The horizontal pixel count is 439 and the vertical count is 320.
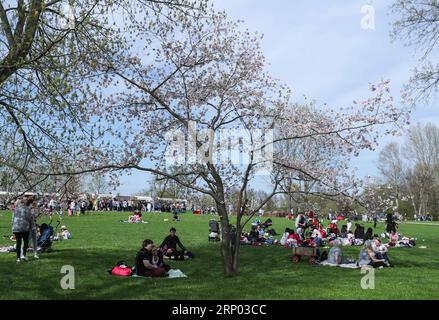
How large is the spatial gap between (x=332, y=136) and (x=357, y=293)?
5.41 metres

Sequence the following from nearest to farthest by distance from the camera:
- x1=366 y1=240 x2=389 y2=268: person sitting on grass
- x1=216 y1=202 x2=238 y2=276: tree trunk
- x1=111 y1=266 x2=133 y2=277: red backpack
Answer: x1=111 y1=266 x2=133 y2=277: red backpack < x1=216 y1=202 x2=238 y2=276: tree trunk < x1=366 y1=240 x2=389 y2=268: person sitting on grass

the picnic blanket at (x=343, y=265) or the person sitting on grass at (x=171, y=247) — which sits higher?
the person sitting on grass at (x=171, y=247)

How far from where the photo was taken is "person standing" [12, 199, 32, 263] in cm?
1382

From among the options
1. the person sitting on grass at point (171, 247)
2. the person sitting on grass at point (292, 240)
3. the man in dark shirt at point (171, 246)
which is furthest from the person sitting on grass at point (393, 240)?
the man in dark shirt at point (171, 246)

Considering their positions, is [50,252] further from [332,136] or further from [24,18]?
[332,136]

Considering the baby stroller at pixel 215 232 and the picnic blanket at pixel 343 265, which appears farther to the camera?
the baby stroller at pixel 215 232

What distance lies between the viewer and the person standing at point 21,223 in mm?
13820

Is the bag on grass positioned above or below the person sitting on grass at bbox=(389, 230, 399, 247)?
below

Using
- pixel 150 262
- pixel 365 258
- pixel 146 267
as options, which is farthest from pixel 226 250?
pixel 365 258

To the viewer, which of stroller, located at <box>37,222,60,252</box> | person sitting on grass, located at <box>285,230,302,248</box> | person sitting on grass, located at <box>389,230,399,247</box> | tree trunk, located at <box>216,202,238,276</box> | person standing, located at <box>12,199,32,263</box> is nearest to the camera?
tree trunk, located at <box>216,202,238,276</box>

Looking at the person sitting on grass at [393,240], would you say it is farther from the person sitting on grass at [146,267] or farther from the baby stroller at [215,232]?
the person sitting on grass at [146,267]

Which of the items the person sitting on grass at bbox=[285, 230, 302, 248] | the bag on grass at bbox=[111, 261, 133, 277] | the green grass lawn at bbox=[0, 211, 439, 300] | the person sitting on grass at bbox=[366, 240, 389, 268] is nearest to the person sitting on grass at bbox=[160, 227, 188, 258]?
the green grass lawn at bbox=[0, 211, 439, 300]

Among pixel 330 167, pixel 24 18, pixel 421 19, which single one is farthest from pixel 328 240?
pixel 24 18

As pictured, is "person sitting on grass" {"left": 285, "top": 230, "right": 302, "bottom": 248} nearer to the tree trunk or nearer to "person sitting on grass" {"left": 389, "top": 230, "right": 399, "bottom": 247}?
"person sitting on grass" {"left": 389, "top": 230, "right": 399, "bottom": 247}
